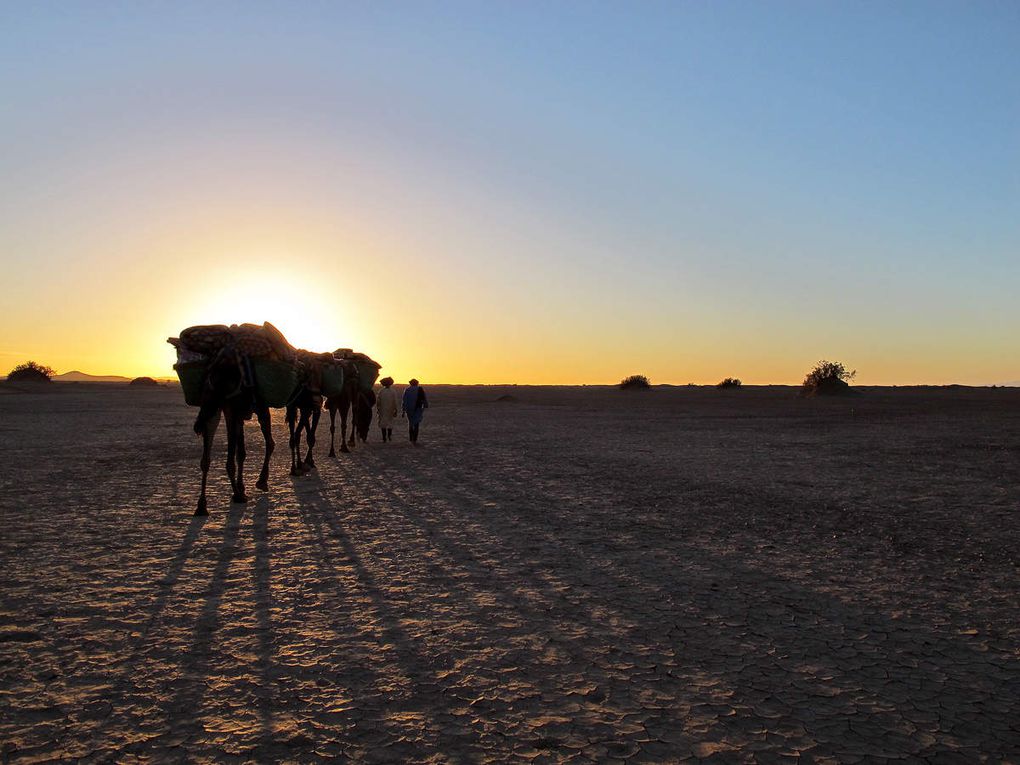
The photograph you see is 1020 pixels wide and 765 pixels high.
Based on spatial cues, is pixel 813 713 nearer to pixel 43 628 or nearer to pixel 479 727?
pixel 479 727

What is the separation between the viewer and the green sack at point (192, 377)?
32.5 ft

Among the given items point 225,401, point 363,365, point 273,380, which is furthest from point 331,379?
point 225,401

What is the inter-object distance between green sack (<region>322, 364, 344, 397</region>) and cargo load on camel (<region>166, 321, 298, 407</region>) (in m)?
4.30

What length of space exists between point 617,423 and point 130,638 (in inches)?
1064

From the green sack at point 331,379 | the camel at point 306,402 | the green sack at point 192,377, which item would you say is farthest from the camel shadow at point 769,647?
the green sack at point 331,379

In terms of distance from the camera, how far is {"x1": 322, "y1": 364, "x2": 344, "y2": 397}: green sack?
1535 centimetres

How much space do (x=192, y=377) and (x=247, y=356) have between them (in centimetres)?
78

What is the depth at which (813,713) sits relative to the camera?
158 inches

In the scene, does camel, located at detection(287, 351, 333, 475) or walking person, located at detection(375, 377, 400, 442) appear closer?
camel, located at detection(287, 351, 333, 475)

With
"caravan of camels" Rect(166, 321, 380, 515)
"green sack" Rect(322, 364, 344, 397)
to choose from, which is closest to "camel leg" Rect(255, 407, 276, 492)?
"caravan of camels" Rect(166, 321, 380, 515)

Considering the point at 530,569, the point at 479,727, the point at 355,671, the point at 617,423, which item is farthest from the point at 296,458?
the point at 617,423

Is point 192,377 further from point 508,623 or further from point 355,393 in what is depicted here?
point 355,393

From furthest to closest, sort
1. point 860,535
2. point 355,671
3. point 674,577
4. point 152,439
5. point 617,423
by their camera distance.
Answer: point 617,423 → point 152,439 → point 860,535 → point 674,577 → point 355,671

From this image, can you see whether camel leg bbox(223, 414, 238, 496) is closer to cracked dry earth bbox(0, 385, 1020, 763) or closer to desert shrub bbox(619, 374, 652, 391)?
cracked dry earth bbox(0, 385, 1020, 763)
